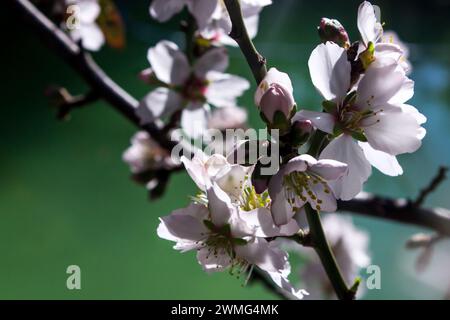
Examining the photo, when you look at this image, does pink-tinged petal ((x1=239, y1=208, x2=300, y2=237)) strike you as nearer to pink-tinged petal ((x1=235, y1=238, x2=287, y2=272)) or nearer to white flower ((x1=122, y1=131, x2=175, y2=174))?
pink-tinged petal ((x1=235, y1=238, x2=287, y2=272))

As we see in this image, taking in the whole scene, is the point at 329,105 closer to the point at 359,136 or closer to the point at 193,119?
the point at 359,136

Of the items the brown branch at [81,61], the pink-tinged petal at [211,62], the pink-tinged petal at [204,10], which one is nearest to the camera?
the pink-tinged petal at [204,10]

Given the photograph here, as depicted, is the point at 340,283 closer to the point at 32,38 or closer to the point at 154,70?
the point at 154,70

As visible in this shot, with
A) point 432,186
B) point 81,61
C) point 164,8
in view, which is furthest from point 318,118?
point 81,61

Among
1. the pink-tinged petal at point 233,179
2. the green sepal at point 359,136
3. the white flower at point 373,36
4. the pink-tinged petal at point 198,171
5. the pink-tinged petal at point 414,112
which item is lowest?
the pink-tinged petal at point 233,179

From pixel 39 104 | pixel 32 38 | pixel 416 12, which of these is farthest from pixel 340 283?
pixel 416 12

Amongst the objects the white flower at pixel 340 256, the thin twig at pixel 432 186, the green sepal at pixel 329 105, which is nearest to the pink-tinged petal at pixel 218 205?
the green sepal at pixel 329 105

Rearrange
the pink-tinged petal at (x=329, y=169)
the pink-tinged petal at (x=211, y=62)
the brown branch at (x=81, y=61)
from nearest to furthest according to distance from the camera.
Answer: the pink-tinged petal at (x=329, y=169), the pink-tinged petal at (x=211, y=62), the brown branch at (x=81, y=61)

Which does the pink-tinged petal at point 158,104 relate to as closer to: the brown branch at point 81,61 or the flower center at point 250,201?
the brown branch at point 81,61
